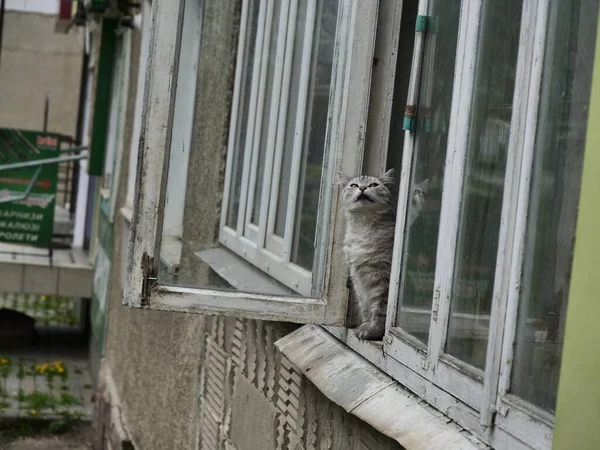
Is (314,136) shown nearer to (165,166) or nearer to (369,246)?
(369,246)

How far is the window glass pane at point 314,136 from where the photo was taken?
3.98 meters

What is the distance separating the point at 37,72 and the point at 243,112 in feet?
58.0

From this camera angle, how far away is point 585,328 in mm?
2006

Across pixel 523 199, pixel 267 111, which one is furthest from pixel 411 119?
pixel 267 111

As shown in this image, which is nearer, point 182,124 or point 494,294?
point 494,294

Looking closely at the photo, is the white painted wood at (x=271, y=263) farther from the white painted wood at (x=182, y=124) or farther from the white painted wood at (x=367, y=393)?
the white painted wood at (x=182, y=124)

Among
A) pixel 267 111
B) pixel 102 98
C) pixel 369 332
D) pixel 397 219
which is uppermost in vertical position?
pixel 102 98

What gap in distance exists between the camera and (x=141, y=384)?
819 cm

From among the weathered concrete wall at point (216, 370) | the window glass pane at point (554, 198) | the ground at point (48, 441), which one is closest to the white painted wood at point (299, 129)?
the weathered concrete wall at point (216, 370)

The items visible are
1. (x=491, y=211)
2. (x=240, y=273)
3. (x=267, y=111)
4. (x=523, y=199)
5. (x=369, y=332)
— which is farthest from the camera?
(x=267, y=111)

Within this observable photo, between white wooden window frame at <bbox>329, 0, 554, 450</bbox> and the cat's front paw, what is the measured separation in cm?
25

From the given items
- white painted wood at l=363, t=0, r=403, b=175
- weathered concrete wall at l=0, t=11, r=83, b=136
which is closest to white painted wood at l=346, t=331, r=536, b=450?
white painted wood at l=363, t=0, r=403, b=175

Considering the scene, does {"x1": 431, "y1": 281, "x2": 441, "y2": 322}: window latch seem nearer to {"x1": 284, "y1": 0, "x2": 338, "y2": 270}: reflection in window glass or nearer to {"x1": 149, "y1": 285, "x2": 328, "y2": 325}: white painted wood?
{"x1": 149, "y1": 285, "x2": 328, "y2": 325}: white painted wood

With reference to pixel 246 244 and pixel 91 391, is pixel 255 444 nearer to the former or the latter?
pixel 246 244
